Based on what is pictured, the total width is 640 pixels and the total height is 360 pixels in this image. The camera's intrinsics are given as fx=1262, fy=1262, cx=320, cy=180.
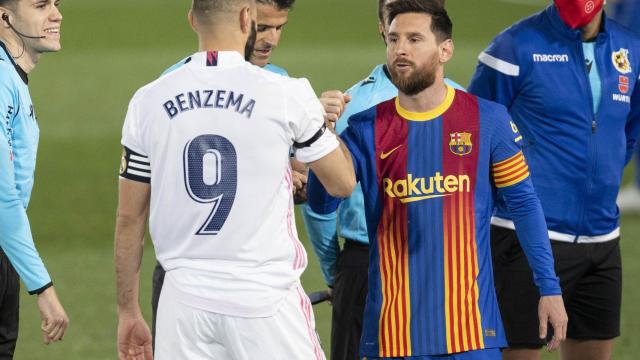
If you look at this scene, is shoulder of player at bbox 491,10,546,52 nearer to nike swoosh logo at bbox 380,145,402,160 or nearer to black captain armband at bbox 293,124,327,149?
nike swoosh logo at bbox 380,145,402,160

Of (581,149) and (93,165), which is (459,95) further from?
(93,165)

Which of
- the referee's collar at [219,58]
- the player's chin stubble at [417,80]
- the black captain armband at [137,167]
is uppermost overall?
the referee's collar at [219,58]

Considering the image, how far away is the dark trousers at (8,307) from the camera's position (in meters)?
5.18

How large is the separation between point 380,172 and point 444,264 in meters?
0.43

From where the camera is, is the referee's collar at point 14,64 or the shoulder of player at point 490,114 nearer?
the shoulder of player at point 490,114

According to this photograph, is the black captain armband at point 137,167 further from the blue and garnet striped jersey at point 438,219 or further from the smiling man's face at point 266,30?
the smiling man's face at point 266,30

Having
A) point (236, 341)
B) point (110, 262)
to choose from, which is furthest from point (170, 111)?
point (110, 262)

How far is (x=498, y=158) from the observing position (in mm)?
4836

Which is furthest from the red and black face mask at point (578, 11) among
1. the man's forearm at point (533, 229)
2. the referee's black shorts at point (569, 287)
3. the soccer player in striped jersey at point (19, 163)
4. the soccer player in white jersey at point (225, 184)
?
the soccer player in striped jersey at point (19, 163)

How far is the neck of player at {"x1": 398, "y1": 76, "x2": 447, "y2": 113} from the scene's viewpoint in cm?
488

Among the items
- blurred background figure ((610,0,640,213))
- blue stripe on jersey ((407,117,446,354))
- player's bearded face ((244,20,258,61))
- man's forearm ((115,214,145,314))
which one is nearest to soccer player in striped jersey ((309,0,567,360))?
blue stripe on jersey ((407,117,446,354))

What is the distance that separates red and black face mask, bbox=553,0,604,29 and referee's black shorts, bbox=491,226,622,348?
41.1 inches

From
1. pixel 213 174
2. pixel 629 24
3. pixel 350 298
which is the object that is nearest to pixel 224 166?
pixel 213 174

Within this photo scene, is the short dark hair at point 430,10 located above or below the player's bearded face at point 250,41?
above
